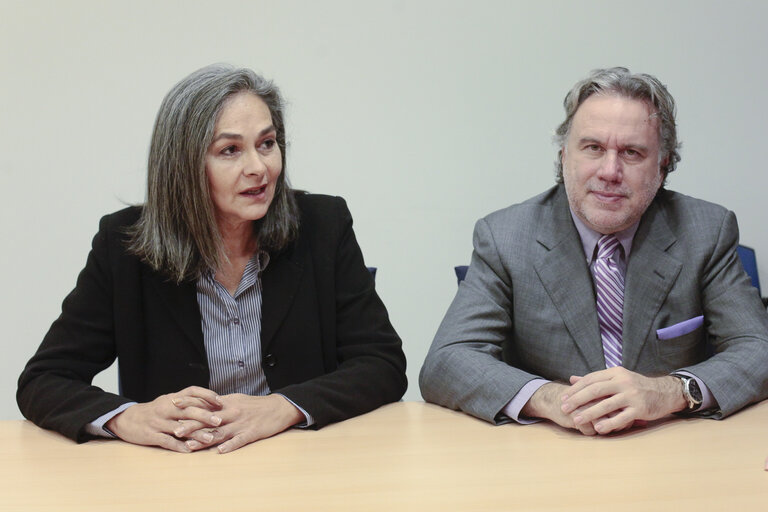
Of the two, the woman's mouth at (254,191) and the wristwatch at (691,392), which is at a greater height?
the woman's mouth at (254,191)

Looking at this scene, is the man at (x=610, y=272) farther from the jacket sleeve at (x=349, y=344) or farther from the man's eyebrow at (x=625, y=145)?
the jacket sleeve at (x=349, y=344)

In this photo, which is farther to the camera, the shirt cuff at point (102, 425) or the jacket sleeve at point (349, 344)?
the jacket sleeve at point (349, 344)

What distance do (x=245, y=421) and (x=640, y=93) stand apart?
1313mm

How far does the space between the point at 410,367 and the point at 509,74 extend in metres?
1.32

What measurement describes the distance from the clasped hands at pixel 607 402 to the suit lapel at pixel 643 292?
35 centimetres

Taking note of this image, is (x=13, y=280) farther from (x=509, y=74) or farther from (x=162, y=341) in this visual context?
(x=509, y=74)

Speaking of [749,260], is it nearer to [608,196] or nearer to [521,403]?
[608,196]

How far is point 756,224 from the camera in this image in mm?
3637

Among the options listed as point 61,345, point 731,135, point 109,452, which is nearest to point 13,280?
point 61,345

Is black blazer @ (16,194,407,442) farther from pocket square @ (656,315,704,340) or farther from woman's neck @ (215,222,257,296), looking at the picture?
pocket square @ (656,315,704,340)

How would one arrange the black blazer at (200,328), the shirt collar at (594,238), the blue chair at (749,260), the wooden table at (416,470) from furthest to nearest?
Answer: the blue chair at (749,260)
the shirt collar at (594,238)
the black blazer at (200,328)
the wooden table at (416,470)

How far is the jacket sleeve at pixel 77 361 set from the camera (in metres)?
1.84

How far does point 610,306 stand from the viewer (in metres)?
2.21

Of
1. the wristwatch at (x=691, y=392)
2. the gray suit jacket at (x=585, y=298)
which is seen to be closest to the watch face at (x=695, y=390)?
the wristwatch at (x=691, y=392)
